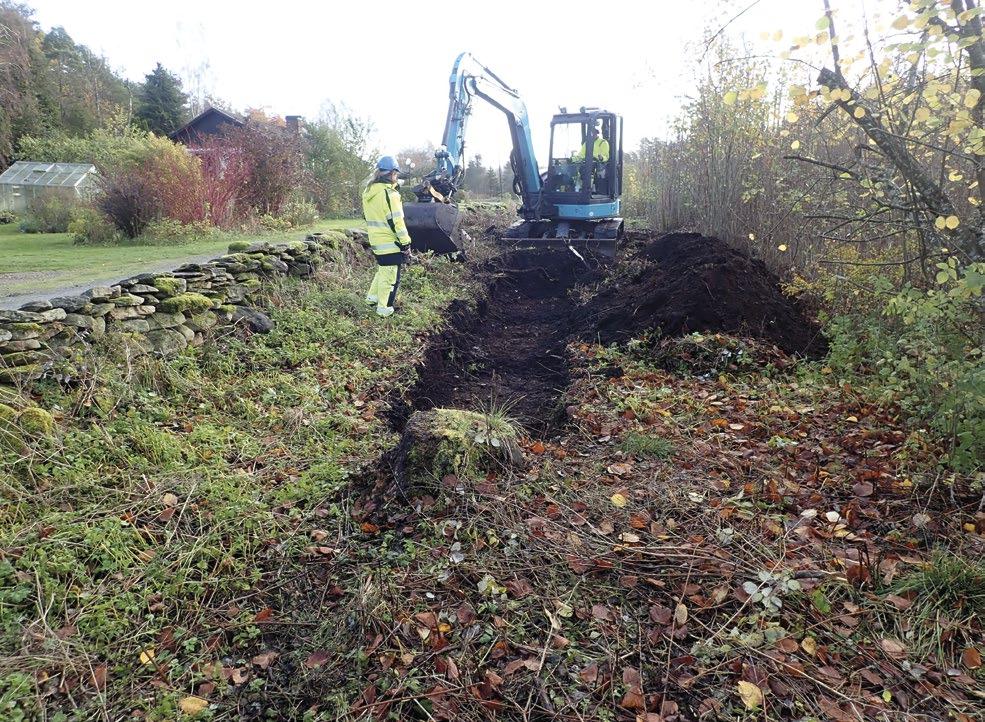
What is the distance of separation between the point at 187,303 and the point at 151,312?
0.38 meters

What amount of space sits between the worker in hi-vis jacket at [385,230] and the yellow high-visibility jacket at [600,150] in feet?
22.3

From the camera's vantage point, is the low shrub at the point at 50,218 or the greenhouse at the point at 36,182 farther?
the greenhouse at the point at 36,182

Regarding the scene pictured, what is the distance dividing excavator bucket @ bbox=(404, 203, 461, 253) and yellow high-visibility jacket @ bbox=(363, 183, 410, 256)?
2402 millimetres

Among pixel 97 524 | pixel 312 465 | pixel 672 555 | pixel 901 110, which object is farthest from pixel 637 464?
pixel 97 524

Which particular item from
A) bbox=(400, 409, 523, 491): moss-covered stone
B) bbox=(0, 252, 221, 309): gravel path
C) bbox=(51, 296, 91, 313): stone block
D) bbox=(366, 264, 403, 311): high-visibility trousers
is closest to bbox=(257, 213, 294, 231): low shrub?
bbox=(0, 252, 221, 309): gravel path

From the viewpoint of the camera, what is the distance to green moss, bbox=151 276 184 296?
618 centimetres

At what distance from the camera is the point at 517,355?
27.4 ft

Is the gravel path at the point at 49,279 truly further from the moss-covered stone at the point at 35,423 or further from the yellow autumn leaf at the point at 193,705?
the yellow autumn leaf at the point at 193,705

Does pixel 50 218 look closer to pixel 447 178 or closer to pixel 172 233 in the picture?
pixel 172 233

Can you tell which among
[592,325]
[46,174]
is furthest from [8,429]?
[46,174]

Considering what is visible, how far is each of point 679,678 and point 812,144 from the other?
9.07 m

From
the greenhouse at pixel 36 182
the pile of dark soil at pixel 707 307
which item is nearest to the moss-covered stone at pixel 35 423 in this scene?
the pile of dark soil at pixel 707 307

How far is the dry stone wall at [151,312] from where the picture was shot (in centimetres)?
478

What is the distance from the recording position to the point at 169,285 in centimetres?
623
